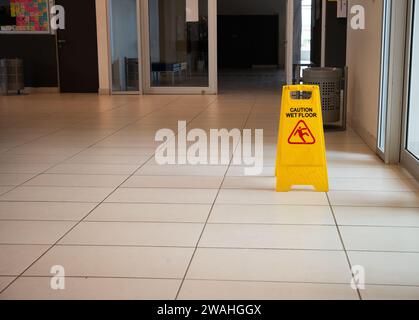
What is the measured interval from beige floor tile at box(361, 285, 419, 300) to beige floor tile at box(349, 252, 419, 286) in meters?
0.05

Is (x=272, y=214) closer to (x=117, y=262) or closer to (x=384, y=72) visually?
(x=117, y=262)

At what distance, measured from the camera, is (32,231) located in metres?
3.32

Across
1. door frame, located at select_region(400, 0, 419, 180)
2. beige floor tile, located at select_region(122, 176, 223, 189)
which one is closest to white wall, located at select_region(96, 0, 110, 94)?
beige floor tile, located at select_region(122, 176, 223, 189)

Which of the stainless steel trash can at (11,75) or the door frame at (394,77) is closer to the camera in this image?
the door frame at (394,77)

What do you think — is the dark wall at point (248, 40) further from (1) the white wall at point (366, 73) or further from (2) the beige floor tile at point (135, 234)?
(2) the beige floor tile at point (135, 234)

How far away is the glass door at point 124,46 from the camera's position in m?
11.4

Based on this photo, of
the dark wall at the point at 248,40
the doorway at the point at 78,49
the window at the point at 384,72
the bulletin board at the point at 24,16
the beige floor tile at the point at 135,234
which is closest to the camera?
the beige floor tile at the point at 135,234

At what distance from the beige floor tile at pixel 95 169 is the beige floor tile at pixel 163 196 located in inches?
24.6

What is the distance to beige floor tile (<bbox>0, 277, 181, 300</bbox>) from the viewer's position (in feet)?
8.02

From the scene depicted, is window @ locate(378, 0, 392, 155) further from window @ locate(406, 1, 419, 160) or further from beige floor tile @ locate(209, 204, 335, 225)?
beige floor tile @ locate(209, 204, 335, 225)

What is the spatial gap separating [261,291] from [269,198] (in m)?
1.53

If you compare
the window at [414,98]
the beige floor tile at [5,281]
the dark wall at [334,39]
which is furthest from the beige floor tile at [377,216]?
the dark wall at [334,39]
